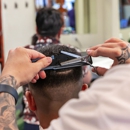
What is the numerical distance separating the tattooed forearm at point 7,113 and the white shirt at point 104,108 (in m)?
0.20

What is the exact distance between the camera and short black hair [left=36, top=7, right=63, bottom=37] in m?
1.82

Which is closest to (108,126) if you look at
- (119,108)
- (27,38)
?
(119,108)

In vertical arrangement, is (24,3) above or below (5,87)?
above

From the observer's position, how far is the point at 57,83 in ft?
3.00

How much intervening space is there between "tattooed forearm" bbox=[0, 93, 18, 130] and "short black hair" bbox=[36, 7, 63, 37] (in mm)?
1189

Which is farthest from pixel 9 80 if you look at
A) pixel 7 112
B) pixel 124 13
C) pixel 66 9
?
pixel 124 13

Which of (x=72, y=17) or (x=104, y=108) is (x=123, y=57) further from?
(x=72, y=17)

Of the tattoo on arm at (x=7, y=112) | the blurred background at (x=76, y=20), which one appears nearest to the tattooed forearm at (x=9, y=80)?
the tattoo on arm at (x=7, y=112)

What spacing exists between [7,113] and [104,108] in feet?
0.91

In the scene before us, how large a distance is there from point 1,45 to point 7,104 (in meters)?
1.88

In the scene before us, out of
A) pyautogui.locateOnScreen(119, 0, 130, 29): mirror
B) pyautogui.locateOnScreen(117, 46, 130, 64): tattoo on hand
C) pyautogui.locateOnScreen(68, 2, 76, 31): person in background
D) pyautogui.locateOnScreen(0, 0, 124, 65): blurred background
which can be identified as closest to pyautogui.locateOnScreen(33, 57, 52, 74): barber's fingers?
pyautogui.locateOnScreen(117, 46, 130, 64): tattoo on hand

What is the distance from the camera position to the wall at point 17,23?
2.57 metres

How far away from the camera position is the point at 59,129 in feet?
1.58

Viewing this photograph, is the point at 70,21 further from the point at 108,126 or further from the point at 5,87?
the point at 108,126
